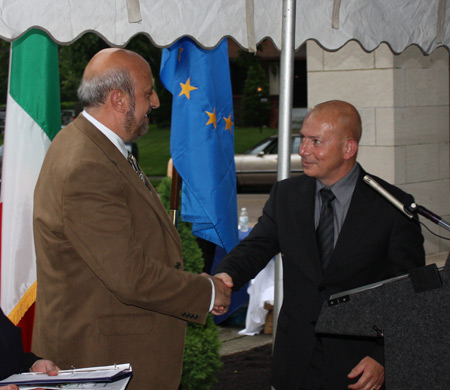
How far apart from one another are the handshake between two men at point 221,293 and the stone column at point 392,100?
523cm

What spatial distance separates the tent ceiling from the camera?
146 inches

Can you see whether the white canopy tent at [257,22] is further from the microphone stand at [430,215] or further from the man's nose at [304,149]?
the microphone stand at [430,215]

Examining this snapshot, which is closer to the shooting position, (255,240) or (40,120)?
(255,240)

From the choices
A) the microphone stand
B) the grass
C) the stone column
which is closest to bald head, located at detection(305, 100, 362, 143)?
the microphone stand

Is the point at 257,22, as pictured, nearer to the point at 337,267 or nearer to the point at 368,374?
the point at 337,267

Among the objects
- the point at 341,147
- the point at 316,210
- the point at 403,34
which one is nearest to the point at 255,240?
the point at 316,210

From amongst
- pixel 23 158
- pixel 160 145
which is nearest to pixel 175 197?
pixel 23 158

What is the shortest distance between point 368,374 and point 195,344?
84.2 inches

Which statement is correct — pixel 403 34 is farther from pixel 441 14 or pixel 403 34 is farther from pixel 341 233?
pixel 341 233

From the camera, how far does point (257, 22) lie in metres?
4.37

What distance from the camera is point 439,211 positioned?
9188mm

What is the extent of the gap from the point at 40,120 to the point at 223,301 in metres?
1.83

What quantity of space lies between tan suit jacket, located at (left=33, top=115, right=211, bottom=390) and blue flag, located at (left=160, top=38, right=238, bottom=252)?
1.66 metres

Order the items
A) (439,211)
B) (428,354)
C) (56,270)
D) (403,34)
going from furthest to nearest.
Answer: (439,211)
(403,34)
(56,270)
(428,354)
